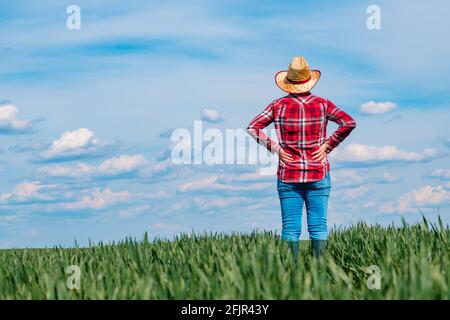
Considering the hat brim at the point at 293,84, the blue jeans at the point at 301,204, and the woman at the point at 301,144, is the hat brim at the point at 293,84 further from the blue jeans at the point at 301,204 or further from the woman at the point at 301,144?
the blue jeans at the point at 301,204

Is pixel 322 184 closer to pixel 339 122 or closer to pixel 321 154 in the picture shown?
pixel 321 154

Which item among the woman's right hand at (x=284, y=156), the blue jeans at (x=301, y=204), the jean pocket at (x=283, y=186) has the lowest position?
the blue jeans at (x=301, y=204)

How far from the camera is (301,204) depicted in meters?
7.52

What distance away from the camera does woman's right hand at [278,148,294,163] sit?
7410 millimetres

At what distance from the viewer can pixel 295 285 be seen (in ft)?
16.6

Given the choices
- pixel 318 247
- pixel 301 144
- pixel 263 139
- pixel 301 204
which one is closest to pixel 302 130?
pixel 301 144

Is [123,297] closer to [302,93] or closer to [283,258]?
[283,258]

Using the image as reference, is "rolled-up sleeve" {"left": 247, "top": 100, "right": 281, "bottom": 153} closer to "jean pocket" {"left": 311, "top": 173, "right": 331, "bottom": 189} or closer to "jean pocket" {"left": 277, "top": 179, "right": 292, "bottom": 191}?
"jean pocket" {"left": 277, "top": 179, "right": 292, "bottom": 191}

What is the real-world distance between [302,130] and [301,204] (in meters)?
0.79

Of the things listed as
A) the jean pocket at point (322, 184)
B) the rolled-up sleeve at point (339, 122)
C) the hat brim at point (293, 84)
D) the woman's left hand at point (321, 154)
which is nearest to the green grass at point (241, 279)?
the jean pocket at point (322, 184)

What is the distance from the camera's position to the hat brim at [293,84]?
7581mm

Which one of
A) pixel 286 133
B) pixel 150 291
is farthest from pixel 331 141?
pixel 150 291

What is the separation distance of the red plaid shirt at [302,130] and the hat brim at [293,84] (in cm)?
6
